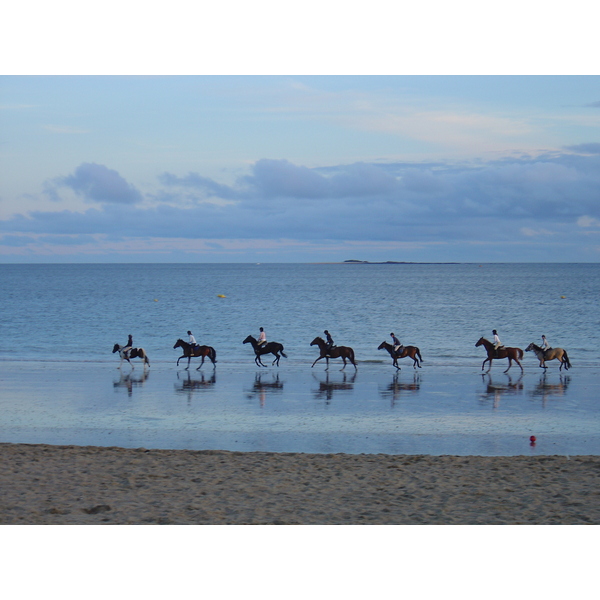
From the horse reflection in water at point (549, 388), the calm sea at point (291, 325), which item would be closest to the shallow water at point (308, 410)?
the horse reflection in water at point (549, 388)

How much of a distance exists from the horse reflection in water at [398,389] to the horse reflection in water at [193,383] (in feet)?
21.7

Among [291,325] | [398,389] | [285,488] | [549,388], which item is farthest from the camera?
[291,325]

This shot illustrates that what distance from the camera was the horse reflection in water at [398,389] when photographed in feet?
71.6

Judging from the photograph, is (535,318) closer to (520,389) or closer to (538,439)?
(520,389)

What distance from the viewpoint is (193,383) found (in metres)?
24.7

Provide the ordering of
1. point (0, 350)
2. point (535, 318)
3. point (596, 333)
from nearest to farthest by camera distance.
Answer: point (0, 350)
point (596, 333)
point (535, 318)

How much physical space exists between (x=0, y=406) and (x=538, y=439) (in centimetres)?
1572

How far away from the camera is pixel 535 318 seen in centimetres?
7000

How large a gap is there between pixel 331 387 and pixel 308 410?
4.84m

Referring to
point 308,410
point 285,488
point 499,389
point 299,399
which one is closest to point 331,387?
point 299,399

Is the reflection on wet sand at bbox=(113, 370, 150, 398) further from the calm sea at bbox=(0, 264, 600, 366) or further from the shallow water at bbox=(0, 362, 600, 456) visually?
the calm sea at bbox=(0, 264, 600, 366)

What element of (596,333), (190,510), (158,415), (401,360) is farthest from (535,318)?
(190,510)

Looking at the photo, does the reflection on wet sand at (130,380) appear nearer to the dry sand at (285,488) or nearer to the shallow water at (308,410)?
the shallow water at (308,410)

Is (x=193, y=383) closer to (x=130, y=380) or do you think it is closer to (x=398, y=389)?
(x=130, y=380)
